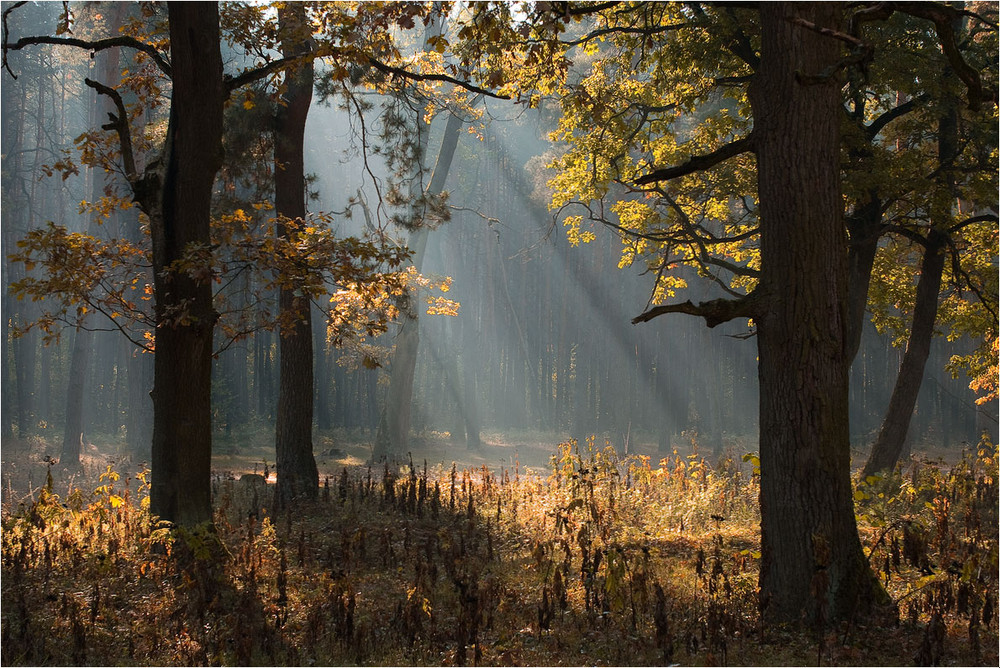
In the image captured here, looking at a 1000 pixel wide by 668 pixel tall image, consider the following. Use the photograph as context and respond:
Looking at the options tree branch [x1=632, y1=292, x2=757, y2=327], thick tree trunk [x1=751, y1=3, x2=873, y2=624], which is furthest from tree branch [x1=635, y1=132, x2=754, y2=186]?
tree branch [x1=632, y1=292, x2=757, y2=327]

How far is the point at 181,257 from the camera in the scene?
25.1ft

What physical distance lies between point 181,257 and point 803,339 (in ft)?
18.1

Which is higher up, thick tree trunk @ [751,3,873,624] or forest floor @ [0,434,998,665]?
thick tree trunk @ [751,3,873,624]

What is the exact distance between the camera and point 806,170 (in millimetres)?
5988

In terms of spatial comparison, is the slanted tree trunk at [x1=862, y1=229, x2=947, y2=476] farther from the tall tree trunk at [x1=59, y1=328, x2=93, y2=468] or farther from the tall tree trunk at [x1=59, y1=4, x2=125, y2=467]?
the tall tree trunk at [x1=59, y1=328, x2=93, y2=468]

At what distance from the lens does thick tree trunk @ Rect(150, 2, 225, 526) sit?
7.70 metres

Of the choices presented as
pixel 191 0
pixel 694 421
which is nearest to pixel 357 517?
pixel 191 0

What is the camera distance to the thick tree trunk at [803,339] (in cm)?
582

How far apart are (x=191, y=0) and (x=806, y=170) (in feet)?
19.0

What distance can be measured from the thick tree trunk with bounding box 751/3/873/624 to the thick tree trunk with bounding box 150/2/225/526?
509 cm

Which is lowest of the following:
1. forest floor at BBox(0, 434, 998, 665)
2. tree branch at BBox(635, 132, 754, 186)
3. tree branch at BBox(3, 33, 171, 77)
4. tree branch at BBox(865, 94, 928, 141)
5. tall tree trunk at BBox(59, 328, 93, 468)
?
forest floor at BBox(0, 434, 998, 665)

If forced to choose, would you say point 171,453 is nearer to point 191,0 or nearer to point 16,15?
point 191,0

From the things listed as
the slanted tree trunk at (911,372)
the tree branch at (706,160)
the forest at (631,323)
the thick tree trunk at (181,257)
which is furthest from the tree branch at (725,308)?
the slanted tree trunk at (911,372)

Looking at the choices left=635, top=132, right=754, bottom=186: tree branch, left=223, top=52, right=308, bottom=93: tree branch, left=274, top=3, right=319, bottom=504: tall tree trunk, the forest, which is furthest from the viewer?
left=274, top=3, right=319, bottom=504: tall tree trunk
